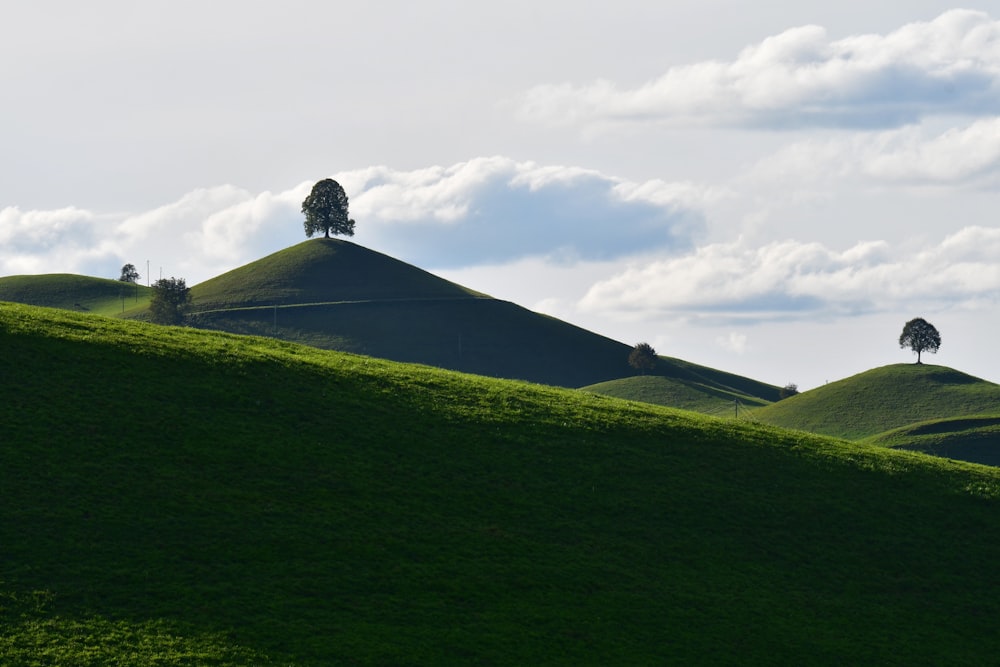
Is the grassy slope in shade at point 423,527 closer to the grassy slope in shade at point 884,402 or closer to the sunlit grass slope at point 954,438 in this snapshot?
the sunlit grass slope at point 954,438

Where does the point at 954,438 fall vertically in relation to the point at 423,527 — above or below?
above

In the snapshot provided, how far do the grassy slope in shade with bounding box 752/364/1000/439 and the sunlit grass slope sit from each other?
383 inches

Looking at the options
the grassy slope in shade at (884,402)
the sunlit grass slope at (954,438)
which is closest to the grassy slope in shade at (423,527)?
the sunlit grass slope at (954,438)

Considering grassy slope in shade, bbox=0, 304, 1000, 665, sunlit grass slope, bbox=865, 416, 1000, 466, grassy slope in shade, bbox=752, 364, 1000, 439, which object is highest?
grassy slope in shade, bbox=752, 364, 1000, 439

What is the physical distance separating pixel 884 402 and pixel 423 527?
147406 mm

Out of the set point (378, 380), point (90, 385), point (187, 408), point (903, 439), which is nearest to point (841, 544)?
point (378, 380)

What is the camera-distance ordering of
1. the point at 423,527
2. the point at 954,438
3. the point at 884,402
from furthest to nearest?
the point at 884,402
the point at 954,438
the point at 423,527

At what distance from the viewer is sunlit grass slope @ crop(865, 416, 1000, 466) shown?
14400 centimetres

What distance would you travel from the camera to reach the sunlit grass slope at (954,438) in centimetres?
14400

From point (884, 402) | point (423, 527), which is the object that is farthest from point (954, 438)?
point (423, 527)

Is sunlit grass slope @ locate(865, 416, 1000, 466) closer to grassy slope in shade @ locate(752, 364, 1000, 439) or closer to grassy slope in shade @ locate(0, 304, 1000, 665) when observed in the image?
grassy slope in shade @ locate(752, 364, 1000, 439)

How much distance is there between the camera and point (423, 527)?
44000 mm

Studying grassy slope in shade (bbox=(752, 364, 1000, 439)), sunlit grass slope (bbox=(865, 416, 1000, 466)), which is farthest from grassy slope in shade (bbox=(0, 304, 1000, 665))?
grassy slope in shade (bbox=(752, 364, 1000, 439))

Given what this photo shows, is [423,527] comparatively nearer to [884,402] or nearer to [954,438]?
[954,438]
